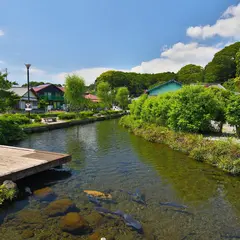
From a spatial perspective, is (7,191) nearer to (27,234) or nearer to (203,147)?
(27,234)

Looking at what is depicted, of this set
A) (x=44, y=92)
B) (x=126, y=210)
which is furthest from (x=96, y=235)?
(x=44, y=92)

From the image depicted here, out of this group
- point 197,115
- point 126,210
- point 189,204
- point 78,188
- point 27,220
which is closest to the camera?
point 27,220

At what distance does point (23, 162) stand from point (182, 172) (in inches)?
280

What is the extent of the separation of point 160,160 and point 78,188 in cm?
568

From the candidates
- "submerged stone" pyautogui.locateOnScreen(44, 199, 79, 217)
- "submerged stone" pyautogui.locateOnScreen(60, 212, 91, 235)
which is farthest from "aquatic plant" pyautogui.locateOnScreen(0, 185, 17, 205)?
"submerged stone" pyautogui.locateOnScreen(60, 212, 91, 235)

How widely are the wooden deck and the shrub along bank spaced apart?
7192 millimetres

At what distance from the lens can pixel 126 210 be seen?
678cm

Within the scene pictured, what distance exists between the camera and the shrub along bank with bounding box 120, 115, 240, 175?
10.3 m

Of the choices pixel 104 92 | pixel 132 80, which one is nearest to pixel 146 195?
pixel 104 92

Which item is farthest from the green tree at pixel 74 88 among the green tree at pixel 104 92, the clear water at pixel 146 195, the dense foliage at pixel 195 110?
the clear water at pixel 146 195

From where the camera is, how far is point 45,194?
770 centimetres

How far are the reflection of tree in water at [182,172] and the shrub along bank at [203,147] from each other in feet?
1.55

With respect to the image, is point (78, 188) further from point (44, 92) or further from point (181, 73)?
point (181, 73)

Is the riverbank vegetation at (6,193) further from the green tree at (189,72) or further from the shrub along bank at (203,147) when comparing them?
the green tree at (189,72)
